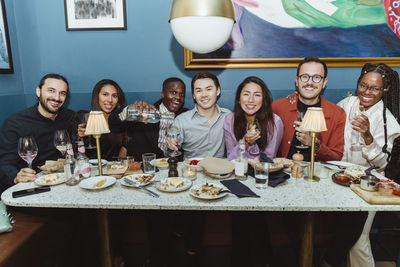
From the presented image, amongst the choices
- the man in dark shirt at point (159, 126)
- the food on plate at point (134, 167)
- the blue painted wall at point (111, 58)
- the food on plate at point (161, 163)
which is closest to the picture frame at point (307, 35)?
the blue painted wall at point (111, 58)

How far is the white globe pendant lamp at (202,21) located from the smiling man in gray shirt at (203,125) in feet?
2.78

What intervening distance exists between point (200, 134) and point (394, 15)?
7.69ft

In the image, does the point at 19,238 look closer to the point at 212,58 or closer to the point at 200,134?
the point at 200,134

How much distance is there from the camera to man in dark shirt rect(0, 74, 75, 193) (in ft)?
7.25

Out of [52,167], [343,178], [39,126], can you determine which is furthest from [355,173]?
[39,126]

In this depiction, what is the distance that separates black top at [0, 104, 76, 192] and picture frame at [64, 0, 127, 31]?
1043 mm

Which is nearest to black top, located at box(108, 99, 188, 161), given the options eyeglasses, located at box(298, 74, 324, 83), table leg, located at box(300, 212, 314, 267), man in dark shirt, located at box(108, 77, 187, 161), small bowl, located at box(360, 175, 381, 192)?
man in dark shirt, located at box(108, 77, 187, 161)

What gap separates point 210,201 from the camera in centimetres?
144

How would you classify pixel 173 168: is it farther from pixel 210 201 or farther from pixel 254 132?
pixel 254 132

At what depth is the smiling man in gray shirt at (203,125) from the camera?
2445 millimetres

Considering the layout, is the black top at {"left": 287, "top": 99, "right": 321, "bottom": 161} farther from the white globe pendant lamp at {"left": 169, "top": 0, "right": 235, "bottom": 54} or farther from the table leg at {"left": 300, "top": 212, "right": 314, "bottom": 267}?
the white globe pendant lamp at {"left": 169, "top": 0, "right": 235, "bottom": 54}

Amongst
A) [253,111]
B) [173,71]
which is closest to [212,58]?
[173,71]

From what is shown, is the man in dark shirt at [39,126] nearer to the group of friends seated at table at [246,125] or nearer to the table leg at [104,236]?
the group of friends seated at table at [246,125]

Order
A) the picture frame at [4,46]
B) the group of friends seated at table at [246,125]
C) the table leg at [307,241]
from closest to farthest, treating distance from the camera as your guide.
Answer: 1. the table leg at [307,241]
2. the group of friends seated at table at [246,125]
3. the picture frame at [4,46]
